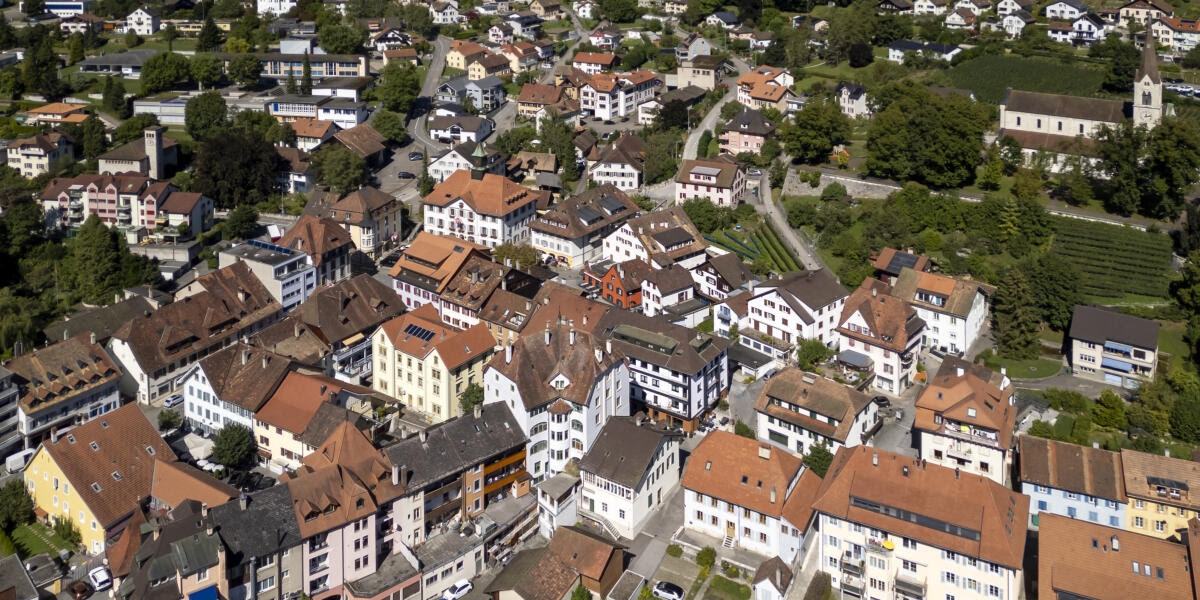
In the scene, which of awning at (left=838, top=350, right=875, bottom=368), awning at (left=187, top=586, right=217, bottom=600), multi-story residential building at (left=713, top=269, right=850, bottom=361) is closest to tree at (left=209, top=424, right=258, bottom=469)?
awning at (left=187, top=586, right=217, bottom=600)

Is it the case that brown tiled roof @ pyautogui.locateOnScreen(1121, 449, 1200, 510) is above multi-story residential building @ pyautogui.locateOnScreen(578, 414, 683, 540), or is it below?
above

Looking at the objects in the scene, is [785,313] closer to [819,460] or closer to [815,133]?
[819,460]

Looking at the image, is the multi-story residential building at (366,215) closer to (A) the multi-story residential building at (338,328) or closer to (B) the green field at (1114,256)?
(A) the multi-story residential building at (338,328)

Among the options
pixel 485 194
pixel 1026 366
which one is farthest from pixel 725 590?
pixel 485 194

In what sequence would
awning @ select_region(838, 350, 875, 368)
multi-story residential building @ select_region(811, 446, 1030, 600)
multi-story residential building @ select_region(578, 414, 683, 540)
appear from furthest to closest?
awning @ select_region(838, 350, 875, 368), multi-story residential building @ select_region(578, 414, 683, 540), multi-story residential building @ select_region(811, 446, 1030, 600)

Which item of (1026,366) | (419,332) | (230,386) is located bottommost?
(230,386)

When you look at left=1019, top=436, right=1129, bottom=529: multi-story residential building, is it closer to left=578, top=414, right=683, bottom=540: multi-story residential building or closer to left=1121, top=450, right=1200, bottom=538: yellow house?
left=1121, top=450, right=1200, bottom=538: yellow house
